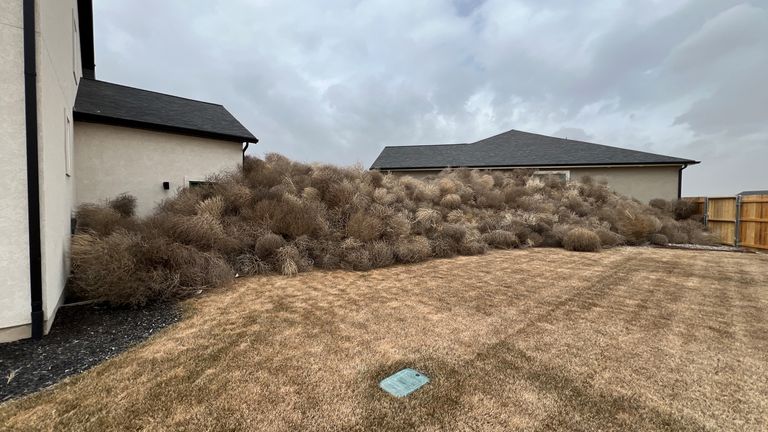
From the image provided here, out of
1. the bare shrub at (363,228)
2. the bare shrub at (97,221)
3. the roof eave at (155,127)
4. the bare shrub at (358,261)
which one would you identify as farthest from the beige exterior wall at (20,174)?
the roof eave at (155,127)

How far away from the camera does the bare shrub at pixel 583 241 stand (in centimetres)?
802

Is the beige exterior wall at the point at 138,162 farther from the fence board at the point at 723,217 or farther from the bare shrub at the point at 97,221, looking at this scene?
the fence board at the point at 723,217

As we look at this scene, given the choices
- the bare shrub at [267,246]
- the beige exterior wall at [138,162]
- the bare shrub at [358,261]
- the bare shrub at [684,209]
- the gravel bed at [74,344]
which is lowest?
the gravel bed at [74,344]

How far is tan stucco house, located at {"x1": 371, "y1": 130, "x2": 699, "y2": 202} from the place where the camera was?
44.5 feet

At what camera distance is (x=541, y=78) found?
1430 cm

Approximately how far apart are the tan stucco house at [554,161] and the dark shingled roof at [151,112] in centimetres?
782

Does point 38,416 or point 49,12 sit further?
point 49,12

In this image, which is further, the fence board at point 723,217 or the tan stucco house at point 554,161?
the tan stucco house at point 554,161

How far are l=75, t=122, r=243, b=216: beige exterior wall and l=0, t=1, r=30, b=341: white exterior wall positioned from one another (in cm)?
617

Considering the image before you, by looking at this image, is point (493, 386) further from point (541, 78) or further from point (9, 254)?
point (541, 78)

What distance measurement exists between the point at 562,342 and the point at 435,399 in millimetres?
1613

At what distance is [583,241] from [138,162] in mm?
12669

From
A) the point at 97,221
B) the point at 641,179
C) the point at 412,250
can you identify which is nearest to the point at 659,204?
the point at 641,179

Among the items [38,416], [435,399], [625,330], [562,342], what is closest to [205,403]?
[38,416]
